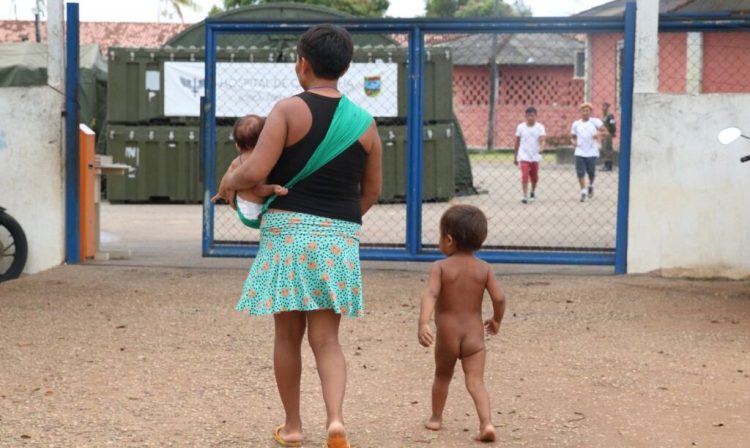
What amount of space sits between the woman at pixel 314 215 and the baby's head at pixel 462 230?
1.54ft

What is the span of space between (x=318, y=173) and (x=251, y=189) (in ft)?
0.89

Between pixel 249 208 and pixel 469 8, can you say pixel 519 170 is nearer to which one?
pixel 249 208

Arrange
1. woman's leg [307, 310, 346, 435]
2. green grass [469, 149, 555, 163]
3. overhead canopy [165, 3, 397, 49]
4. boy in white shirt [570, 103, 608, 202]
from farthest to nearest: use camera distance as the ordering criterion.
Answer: boy in white shirt [570, 103, 608, 202] < overhead canopy [165, 3, 397, 49] < green grass [469, 149, 555, 163] < woman's leg [307, 310, 346, 435]

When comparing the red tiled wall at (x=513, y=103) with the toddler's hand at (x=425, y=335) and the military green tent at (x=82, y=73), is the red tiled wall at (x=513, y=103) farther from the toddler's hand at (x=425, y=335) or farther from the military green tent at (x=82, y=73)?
the toddler's hand at (x=425, y=335)

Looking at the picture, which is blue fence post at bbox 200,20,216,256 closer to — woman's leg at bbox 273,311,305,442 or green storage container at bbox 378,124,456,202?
woman's leg at bbox 273,311,305,442

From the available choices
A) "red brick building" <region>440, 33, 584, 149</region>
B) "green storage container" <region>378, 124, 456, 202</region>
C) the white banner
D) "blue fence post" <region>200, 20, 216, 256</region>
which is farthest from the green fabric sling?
"green storage container" <region>378, 124, 456, 202</region>

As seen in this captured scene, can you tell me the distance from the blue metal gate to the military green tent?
379 inches

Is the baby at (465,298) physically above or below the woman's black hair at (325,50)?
below

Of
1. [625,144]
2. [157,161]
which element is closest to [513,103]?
[157,161]

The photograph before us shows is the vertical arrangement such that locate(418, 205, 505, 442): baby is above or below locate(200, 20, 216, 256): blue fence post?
below

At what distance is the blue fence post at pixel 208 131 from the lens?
422 inches

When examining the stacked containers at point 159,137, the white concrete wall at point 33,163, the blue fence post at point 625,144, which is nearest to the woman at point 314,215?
the blue fence post at point 625,144

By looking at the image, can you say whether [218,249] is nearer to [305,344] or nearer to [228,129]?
[305,344]

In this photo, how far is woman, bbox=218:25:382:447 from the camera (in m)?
5.02
